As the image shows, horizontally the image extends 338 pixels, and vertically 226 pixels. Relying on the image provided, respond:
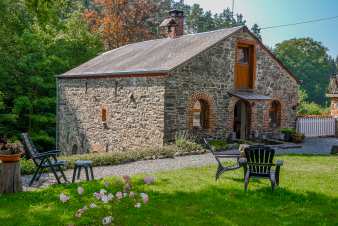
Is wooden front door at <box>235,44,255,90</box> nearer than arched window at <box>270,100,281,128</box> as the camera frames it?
Yes

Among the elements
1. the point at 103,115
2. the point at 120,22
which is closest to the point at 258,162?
the point at 103,115

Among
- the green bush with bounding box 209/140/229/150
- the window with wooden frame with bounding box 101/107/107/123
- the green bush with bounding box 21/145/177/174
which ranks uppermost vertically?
the window with wooden frame with bounding box 101/107/107/123

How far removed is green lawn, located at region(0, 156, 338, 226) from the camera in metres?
6.50

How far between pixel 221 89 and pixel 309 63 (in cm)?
4989

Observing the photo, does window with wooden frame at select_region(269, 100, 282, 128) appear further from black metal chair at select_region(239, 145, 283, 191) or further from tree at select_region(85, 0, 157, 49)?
tree at select_region(85, 0, 157, 49)

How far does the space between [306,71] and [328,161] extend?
52.3 m

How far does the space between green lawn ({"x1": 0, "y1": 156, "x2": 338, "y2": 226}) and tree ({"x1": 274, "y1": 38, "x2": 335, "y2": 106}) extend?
54.8 meters

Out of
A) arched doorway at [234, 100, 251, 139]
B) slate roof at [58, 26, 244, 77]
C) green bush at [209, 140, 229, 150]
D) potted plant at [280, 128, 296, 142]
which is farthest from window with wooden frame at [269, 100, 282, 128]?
slate roof at [58, 26, 244, 77]

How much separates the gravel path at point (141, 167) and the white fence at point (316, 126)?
9.85m

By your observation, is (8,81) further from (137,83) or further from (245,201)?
(245,201)

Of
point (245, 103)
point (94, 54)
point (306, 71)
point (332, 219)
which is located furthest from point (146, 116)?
point (306, 71)

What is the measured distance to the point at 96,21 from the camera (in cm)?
3703

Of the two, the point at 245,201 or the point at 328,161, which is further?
the point at 328,161

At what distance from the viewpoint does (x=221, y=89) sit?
17.7m
